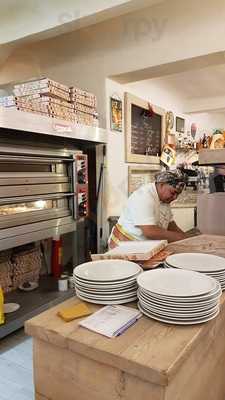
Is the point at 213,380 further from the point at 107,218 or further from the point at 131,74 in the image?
the point at 131,74

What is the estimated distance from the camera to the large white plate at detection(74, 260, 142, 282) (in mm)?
1008

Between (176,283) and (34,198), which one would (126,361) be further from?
(34,198)

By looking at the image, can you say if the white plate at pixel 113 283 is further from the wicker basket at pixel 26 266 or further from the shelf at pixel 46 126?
the wicker basket at pixel 26 266

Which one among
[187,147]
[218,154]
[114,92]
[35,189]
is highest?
[114,92]

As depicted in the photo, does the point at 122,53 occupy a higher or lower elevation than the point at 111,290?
higher

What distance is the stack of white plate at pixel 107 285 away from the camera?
3.19ft

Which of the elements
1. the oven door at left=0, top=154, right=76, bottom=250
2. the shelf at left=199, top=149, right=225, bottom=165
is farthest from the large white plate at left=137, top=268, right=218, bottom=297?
the oven door at left=0, top=154, right=76, bottom=250

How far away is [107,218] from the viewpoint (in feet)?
10.9

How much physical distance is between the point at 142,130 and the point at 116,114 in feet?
2.16

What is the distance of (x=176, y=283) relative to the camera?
961 mm

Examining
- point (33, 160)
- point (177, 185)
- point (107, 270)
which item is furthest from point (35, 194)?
point (107, 270)

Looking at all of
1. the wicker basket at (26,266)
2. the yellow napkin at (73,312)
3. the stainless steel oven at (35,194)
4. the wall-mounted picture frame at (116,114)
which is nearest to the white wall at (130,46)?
the wall-mounted picture frame at (116,114)

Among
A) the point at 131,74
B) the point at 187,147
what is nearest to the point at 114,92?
the point at 131,74

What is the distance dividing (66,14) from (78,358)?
2397 mm
